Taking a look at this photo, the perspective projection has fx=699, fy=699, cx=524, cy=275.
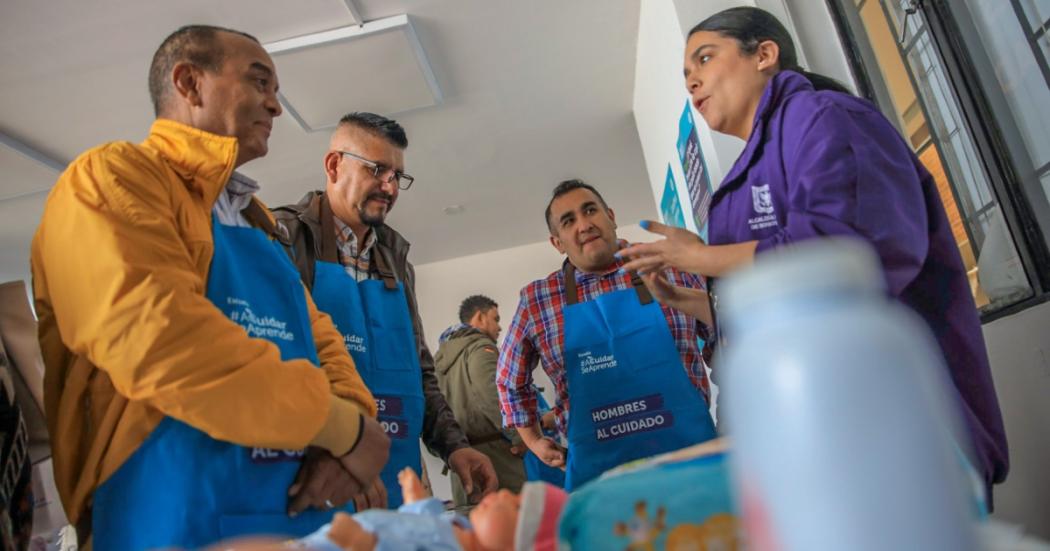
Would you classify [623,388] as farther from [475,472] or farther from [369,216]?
[369,216]

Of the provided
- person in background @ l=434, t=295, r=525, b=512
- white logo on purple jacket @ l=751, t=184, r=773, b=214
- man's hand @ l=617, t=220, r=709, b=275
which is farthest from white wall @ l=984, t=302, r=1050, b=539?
person in background @ l=434, t=295, r=525, b=512

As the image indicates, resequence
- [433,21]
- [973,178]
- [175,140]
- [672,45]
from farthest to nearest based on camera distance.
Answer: [433,21], [672,45], [973,178], [175,140]

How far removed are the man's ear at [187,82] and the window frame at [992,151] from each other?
1.68 metres

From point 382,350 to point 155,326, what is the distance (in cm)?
97

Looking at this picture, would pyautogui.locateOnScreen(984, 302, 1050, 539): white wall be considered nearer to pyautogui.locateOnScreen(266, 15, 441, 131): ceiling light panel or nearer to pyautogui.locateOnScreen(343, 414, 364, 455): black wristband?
pyautogui.locateOnScreen(343, 414, 364, 455): black wristband

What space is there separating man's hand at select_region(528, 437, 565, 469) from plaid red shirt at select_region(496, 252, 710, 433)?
10 centimetres

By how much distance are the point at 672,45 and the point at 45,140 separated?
3.30 meters

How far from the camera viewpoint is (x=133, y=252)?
0.91m

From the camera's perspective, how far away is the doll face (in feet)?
2.02

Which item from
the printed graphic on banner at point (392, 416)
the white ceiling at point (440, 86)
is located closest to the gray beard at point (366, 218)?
the printed graphic on banner at point (392, 416)

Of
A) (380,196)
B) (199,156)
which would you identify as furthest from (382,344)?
(199,156)

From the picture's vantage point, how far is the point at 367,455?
1.05m

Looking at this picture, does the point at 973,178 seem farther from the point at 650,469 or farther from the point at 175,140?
the point at 175,140

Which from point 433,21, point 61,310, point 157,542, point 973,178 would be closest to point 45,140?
point 433,21
